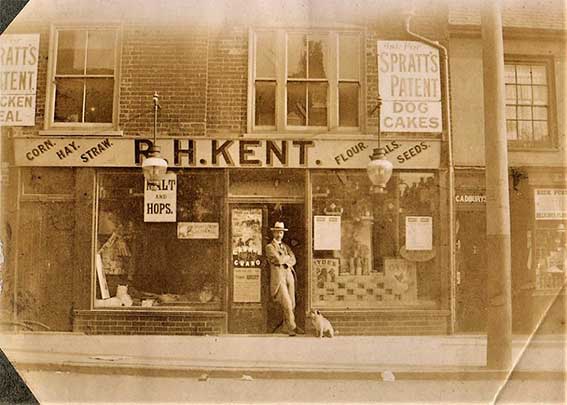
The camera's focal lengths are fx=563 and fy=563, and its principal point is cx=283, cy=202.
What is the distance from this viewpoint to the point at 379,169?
2385mm

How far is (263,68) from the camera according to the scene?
235cm

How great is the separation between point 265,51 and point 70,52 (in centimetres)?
82

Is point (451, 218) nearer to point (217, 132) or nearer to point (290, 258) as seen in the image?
point (290, 258)

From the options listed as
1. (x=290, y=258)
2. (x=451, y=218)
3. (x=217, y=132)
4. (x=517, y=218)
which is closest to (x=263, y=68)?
(x=217, y=132)

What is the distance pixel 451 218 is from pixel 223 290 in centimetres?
101

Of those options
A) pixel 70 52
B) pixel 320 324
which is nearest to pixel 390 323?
pixel 320 324

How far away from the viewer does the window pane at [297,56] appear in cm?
235

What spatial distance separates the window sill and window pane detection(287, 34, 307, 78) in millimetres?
761

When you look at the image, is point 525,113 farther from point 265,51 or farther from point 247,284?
point 247,284

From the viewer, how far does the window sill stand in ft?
7.68

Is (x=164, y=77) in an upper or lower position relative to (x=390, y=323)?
upper

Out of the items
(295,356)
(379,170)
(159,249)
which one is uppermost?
(379,170)

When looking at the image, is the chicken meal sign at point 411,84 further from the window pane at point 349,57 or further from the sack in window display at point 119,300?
the sack in window display at point 119,300

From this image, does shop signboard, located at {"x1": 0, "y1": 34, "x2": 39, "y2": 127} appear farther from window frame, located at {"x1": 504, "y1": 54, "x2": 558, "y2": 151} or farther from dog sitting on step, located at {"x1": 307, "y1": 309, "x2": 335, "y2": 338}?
window frame, located at {"x1": 504, "y1": 54, "x2": 558, "y2": 151}
